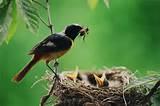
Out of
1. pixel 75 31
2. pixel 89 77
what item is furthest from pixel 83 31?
pixel 89 77

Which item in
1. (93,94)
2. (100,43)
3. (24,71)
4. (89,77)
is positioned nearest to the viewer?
(24,71)

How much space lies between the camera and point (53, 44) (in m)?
1.35

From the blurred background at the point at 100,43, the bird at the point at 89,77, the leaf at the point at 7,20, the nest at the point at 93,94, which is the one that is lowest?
the blurred background at the point at 100,43

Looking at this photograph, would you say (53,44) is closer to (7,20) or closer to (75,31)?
(75,31)

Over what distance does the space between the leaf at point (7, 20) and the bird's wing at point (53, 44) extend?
0.12 meters

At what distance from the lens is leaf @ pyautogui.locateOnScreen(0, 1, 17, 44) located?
1.12 metres

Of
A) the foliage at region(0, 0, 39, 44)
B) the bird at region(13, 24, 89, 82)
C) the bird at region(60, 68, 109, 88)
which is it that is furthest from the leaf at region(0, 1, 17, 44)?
the bird at region(60, 68, 109, 88)

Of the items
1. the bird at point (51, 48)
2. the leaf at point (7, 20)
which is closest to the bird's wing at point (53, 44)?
the bird at point (51, 48)

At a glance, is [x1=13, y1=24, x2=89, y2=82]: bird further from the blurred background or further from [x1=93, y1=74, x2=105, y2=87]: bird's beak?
the blurred background

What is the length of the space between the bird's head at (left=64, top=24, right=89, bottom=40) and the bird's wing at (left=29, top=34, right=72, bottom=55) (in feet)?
0.07

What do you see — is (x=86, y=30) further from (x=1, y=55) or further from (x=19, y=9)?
(x=1, y=55)

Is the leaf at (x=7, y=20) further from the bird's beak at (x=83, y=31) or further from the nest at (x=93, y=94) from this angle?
the nest at (x=93, y=94)

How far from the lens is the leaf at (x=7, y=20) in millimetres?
1122

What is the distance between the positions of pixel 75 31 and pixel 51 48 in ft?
0.34
